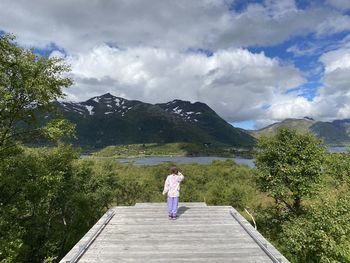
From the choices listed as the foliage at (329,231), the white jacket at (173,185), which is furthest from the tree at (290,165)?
the white jacket at (173,185)

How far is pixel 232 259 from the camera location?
9000mm

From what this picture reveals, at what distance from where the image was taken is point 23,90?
17.5 meters

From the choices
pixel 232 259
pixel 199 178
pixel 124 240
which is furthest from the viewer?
pixel 199 178

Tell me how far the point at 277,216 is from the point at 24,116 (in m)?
20.6

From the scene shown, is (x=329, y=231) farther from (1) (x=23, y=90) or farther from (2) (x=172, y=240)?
(1) (x=23, y=90)

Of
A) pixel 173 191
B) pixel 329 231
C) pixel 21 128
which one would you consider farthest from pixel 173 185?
pixel 21 128

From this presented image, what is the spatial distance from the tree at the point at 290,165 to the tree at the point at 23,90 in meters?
14.8

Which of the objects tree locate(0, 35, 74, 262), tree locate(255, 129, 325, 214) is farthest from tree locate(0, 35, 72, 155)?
tree locate(255, 129, 325, 214)

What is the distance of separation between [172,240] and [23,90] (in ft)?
40.6

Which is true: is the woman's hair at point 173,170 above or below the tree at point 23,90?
below

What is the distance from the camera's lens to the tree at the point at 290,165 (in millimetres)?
21641

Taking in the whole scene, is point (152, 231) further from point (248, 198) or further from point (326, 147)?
point (248, 198)

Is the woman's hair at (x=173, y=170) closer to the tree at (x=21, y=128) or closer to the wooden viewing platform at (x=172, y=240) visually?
the wooden viewing platform at (x=172, y=240)

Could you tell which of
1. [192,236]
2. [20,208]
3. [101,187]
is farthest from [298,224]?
[101,187]
